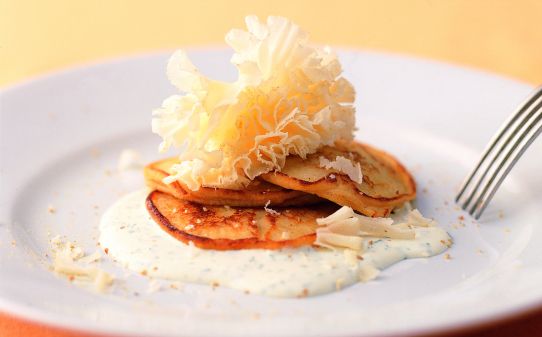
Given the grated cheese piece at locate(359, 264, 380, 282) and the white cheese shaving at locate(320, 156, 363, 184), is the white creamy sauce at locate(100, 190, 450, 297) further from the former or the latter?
the white cheese shaving at locate(320, 156, 363, 184)

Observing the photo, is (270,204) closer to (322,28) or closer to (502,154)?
(502,154)

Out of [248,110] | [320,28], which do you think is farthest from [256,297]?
[320,28]

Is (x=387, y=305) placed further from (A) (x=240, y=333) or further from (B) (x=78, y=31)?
(B) (x=78, y=31)

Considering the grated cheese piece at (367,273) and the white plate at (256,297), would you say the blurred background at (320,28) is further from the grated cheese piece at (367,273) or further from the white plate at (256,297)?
the grated cheese piece at (367,273)

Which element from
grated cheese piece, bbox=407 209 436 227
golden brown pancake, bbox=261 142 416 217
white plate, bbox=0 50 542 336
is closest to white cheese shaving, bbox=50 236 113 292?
white plate, bbox=0 50 542 336

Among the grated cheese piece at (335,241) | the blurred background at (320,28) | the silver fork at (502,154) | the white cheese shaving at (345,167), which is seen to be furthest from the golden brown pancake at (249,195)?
the blurred background at (320,28)

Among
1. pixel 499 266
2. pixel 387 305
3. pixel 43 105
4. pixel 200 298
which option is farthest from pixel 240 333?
pixel 43 105
